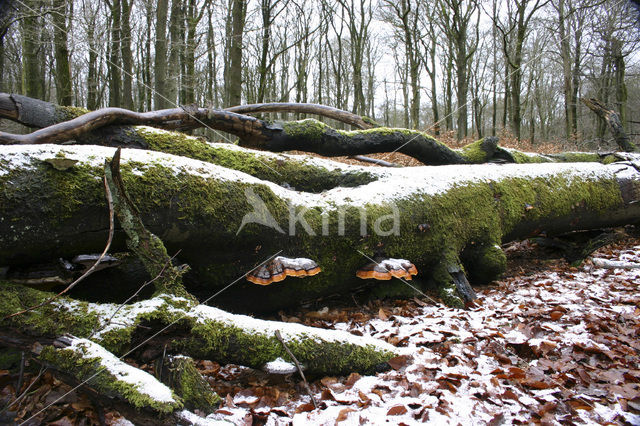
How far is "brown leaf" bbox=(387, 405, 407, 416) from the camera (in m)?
2.35

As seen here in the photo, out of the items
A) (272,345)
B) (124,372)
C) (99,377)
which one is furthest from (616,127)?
(99,377)

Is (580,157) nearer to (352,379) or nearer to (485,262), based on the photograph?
(485,262)

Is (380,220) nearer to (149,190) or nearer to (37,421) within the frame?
(149,190)

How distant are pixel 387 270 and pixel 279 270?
4.30 ft

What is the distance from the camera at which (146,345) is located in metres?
2.37

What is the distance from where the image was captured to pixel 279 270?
10.7ft

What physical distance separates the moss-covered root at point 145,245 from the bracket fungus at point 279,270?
78 cm

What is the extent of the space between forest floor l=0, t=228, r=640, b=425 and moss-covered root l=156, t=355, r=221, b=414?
11cm

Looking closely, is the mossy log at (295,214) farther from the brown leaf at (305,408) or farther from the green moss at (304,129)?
the brown leaf at (305,408)

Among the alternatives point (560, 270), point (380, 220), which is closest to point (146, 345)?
point (380, 220)

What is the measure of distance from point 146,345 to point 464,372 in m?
2.57

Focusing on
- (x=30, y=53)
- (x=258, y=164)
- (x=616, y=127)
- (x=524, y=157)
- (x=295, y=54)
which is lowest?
(x=258, y=164)

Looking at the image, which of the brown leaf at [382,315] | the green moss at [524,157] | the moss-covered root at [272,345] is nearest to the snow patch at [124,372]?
the moss-covered root at [272,345]

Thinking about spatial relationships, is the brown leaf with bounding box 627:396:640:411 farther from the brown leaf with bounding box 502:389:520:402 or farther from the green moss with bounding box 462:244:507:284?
the green moss with bounding box 462:244:507:284
